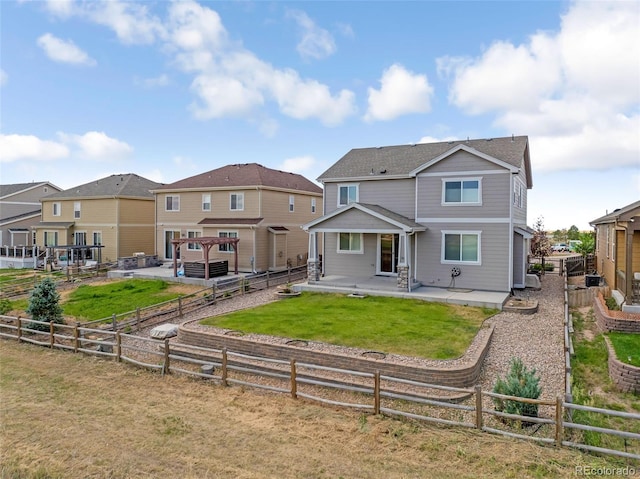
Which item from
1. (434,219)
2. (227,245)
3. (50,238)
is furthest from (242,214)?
(50,238)

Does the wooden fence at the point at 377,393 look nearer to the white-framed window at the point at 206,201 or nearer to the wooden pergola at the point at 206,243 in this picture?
the wooden pergola at the point at 206,243

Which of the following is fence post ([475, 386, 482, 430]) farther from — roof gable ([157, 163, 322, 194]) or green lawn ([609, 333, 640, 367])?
roof gable ([157, 163, 322, 194])

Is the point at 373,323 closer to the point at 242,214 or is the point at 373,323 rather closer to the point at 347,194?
the point at 347,194

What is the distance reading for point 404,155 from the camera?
2241cm

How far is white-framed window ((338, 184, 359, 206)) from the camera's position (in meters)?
21.9

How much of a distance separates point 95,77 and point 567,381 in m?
25.7

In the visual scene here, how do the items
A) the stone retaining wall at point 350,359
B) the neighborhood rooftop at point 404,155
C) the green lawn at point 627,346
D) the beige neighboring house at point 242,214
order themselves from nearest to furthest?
the stone retaining wall at point 350,359
the green lawn at point 627,346
the neighborhood rooftop at point 404,155
the beige neighboring house at point 242,214

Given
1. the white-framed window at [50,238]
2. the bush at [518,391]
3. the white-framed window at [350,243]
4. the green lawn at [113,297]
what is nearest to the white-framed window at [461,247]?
the white-framed window at [350,243]

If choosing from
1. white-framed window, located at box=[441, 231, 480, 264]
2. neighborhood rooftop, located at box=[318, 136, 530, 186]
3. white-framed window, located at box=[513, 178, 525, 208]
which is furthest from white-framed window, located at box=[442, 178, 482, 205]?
white-framed window, located at box=[513, 178, 525, 208]

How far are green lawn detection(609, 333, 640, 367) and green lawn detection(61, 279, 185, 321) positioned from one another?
1711 centimetres

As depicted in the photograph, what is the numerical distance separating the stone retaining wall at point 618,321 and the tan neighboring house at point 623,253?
0.86m

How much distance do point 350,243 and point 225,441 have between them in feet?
50.3

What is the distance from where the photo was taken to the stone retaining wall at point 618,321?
39.2 ft

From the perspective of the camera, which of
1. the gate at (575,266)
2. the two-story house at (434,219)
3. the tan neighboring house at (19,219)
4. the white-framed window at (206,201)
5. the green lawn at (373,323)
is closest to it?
the green lawn at (373,323)
